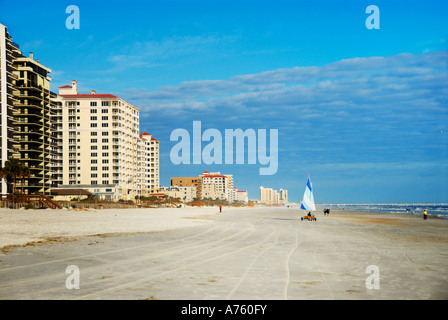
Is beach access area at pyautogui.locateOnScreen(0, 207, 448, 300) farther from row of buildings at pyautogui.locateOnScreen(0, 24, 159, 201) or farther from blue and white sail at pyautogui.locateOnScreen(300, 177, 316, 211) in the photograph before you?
row of buildings at pyautogui.locateOnScreen(0, 24, 159, 201)

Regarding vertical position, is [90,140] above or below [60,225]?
above

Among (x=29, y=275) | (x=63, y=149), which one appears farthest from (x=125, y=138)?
(x=29, y=275)

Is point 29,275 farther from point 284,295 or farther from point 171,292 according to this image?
point 284,295

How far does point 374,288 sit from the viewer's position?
11859 millimetres

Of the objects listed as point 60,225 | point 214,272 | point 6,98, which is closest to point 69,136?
point 6,98

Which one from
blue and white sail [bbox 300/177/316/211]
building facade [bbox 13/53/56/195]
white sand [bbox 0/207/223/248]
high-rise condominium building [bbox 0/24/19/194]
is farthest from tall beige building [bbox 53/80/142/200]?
white sand [bbox 0/207/223/248]

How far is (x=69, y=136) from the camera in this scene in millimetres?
145750

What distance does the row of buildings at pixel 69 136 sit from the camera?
10025cm

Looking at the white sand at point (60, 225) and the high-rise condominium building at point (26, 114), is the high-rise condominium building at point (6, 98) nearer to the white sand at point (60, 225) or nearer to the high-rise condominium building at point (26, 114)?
the high-rise condominium building at point (26, 114)

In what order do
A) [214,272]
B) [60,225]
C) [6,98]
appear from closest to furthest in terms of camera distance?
1. [214,272]
2. [60,225]
3. [6,98]

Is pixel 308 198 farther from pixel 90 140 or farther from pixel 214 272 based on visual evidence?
pixel 90 140

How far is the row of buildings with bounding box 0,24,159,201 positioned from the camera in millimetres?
100250
